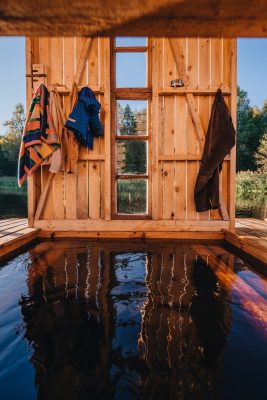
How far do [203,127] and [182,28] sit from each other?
4.37m

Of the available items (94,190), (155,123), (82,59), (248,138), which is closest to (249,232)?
(155,123)

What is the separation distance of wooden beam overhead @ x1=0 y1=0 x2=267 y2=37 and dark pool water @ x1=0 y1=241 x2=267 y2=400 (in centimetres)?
152

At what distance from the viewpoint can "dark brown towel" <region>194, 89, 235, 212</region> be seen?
4.82 m

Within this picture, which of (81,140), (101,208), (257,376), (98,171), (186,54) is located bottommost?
(257,376)

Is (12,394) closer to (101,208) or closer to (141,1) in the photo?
(141,1)

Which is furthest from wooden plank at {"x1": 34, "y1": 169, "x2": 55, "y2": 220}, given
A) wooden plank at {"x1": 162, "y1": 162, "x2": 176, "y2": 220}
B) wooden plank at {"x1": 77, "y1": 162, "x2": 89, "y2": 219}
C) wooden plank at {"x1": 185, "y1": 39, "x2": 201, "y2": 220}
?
wooden plank at {"x1": 185, "y1": 39, "x2": 201, "y2": 220}

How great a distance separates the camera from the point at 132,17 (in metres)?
0.85

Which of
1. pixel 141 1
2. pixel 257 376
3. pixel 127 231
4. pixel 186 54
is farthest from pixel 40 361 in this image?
pixel 186 54

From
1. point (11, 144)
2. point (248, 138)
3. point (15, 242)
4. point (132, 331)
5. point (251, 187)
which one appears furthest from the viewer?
point (11, 144)

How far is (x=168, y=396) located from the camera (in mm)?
1288

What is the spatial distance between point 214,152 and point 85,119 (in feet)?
7.56

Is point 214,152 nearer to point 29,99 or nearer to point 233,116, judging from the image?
point 233,116

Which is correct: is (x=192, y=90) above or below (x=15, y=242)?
above

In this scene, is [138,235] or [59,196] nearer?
[138,235]
